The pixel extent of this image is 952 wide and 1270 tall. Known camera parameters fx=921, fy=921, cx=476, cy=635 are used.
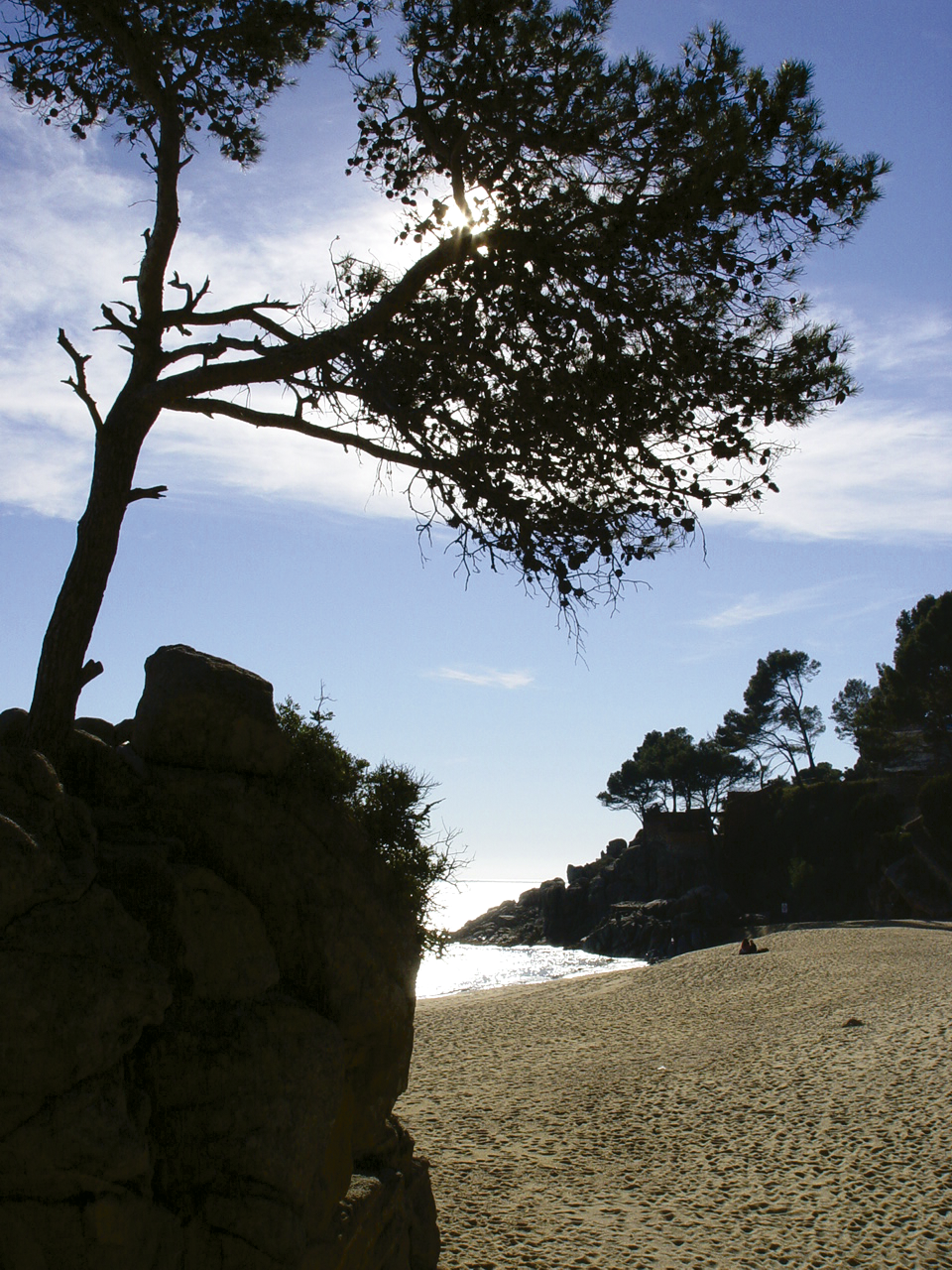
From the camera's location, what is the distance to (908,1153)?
9.30m

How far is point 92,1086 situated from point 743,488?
6.35 m

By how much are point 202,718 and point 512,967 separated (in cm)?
5179

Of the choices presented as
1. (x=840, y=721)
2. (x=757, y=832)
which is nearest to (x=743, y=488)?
(x=757, y=832)

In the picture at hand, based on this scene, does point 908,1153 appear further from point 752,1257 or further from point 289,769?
point 289,769

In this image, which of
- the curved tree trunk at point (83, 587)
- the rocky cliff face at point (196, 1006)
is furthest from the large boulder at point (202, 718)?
the curved tree trunk at point (83, 587)

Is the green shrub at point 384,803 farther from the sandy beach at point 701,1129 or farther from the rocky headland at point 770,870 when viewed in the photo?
the rocky headland at point 770,870

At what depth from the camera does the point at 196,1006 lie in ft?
17.9

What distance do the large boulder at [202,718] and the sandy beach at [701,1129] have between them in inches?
175

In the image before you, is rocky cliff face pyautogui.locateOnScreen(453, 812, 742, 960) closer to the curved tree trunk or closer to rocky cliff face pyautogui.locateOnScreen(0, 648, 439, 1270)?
rocky cliff face pyautogui.locateOnScreen(0, 648, 439, 1270)

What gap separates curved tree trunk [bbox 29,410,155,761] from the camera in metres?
6.63

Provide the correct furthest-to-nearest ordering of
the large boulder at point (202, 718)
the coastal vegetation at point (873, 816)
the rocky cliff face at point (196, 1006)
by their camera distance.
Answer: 1. the coastal vegetation at point (873, 816)
2. the large boulder at point (202, 718)
3. the rocky cliff face at point (196, 1006)

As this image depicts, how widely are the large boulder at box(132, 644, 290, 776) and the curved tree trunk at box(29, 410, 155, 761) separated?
1.78 ft

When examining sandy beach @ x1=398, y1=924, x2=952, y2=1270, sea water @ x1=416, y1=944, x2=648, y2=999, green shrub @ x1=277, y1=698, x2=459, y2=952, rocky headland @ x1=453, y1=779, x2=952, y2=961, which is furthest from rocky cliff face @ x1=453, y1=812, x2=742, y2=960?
green shrub @ x1=277, y1=698, x2=459, y2=952

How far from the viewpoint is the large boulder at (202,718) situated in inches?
260
